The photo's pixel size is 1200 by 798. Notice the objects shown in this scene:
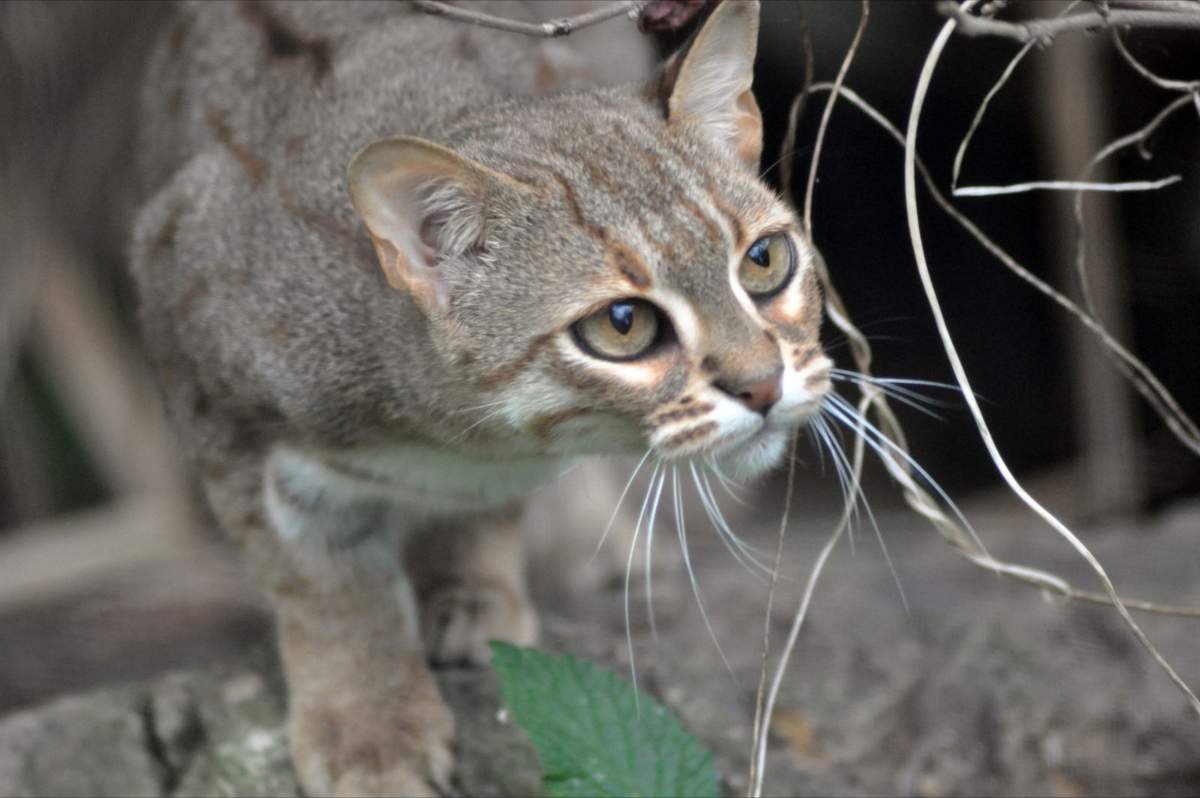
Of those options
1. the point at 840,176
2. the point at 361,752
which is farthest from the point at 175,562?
the point at 840,176

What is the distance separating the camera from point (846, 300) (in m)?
6.25

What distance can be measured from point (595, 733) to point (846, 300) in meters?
3.85

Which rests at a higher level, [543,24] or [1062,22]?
[543,24]

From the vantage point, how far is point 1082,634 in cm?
412

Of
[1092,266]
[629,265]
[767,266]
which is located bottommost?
[1092,266]

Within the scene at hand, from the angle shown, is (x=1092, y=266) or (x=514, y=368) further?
(x=1092, y=266)

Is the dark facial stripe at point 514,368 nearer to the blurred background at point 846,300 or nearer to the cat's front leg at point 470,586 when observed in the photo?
the cat's front leg at point 470,586

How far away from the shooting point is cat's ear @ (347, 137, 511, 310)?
2.57 m

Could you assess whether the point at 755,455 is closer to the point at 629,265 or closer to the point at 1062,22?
the point at 629,265

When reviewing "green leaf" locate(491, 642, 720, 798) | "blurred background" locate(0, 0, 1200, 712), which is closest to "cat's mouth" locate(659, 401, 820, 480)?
"green leaf" locate(491, 642, 720, 798)

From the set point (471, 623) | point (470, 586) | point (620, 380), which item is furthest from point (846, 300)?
point (620, 380)

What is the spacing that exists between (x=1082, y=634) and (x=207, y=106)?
2988 mm

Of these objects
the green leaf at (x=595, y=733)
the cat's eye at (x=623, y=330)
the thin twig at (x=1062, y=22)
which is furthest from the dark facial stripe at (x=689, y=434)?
the thin twig at (x=1062, y=22)

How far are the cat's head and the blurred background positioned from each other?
190 cm
